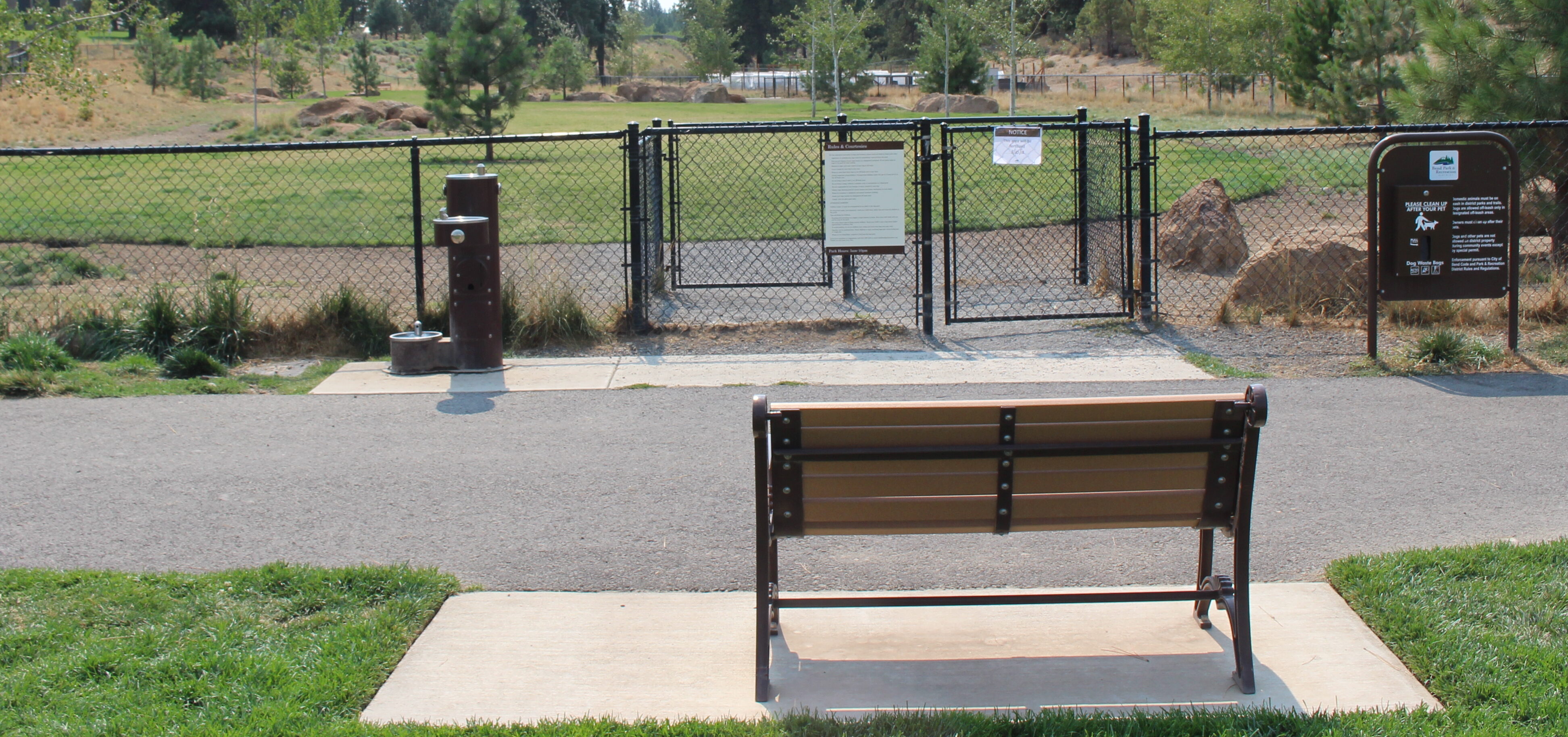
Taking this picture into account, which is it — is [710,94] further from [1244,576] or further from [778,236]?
[1244,576]

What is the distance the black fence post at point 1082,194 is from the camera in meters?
11.2

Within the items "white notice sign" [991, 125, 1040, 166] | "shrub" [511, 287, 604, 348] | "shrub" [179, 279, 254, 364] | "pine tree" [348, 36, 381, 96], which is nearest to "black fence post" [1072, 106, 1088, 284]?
"white notice sign" [991, 125, 1040, 166]

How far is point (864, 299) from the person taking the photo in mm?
12078

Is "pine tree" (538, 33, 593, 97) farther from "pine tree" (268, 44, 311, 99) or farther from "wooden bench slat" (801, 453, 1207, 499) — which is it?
"wooden bench slat" (801, 453, 1207, 499)

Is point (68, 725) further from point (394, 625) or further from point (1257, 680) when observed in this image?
point (1257, 680)

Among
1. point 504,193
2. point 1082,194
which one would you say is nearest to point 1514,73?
point 1082,194

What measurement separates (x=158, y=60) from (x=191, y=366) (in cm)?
4960

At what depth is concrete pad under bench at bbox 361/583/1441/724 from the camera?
3.87 metres

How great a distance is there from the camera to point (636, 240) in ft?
33.8

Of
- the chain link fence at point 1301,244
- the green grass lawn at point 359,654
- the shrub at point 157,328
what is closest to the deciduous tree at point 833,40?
the chain link fence at point 1301,244

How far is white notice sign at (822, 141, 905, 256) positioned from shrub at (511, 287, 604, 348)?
7.06 ft

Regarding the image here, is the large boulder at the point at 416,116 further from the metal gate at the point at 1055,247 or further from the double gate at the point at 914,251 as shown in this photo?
the metal gate at the point at 1055,247

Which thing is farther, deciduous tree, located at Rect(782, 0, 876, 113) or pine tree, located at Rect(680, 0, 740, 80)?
pine tree, located at Rect(680, 0, 740, 80)

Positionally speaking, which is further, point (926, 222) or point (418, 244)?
point (926, 222)
